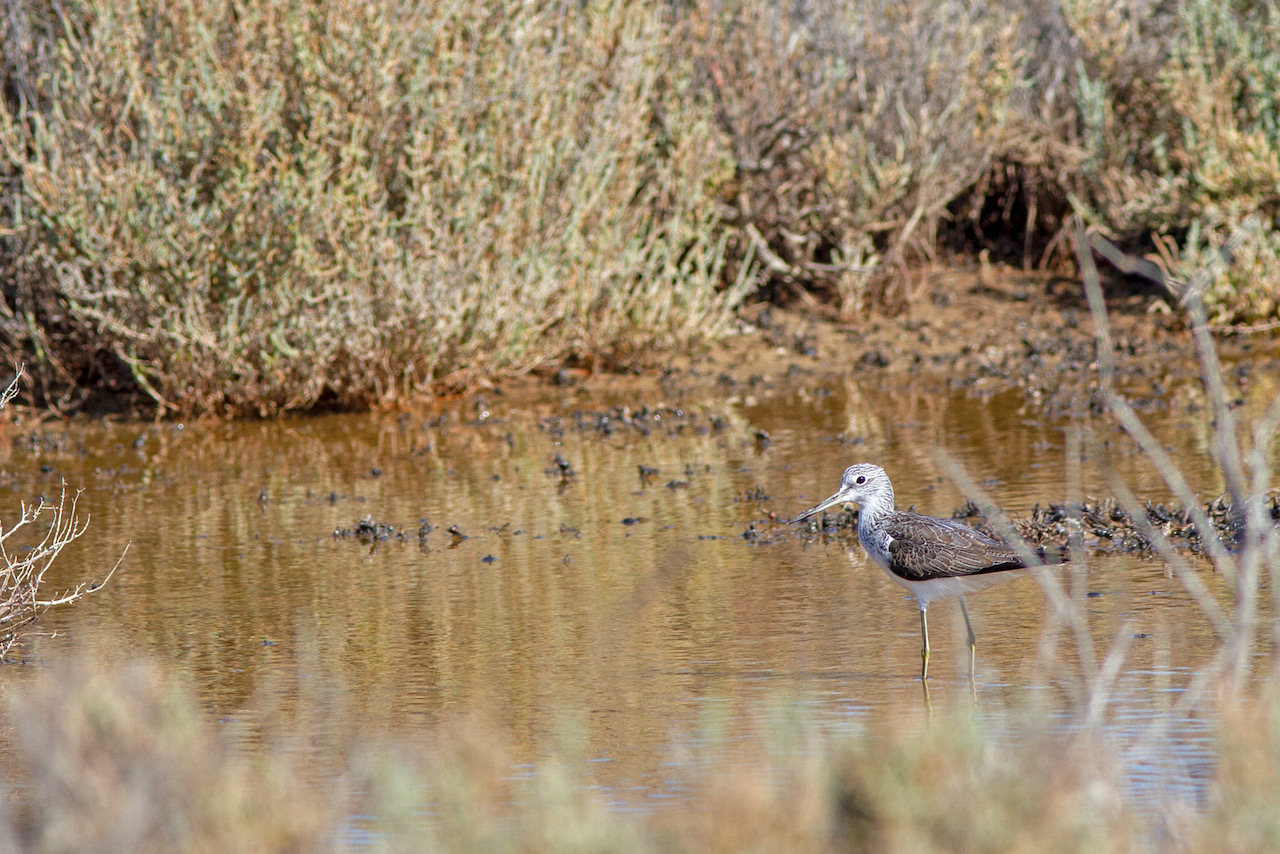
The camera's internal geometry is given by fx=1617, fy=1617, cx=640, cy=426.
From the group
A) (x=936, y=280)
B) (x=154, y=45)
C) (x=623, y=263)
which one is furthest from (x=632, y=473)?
(x=936, y=280)

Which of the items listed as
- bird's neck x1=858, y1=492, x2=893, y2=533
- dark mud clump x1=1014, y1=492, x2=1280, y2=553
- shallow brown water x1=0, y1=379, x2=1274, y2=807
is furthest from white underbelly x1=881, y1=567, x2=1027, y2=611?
dark mud clump x1=1014, y1=492, x2=1280, y2=553

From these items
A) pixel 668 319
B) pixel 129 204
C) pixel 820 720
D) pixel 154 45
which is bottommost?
pixel 820 720

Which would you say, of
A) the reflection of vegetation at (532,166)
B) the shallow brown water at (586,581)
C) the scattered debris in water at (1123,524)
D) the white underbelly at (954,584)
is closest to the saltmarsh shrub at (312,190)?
the reflection of vegetation at (532,166)

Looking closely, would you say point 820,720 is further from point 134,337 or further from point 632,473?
point 134,337

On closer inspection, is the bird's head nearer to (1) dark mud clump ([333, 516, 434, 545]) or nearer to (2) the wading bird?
(2) the wading bird

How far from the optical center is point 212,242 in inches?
452

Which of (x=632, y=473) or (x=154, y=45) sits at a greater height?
(x=154, y=45)

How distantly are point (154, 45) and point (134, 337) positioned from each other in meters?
2.07

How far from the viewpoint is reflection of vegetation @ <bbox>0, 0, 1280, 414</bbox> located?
11.4 metres

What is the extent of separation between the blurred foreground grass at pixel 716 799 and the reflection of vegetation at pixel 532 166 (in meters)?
7.44

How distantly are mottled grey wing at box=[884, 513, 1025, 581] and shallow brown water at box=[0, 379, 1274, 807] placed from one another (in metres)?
0.30

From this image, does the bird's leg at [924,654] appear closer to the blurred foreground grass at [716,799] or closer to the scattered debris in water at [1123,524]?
the scattered debris in water at [1123,524]

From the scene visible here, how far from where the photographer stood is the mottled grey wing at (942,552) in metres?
6.20

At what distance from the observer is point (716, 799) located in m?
3.71
